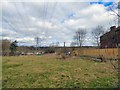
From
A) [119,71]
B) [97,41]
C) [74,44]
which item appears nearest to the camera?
[119,71]

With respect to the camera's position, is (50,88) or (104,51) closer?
(50,88)

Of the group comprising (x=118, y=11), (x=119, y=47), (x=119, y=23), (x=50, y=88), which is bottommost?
(x=50, y=88)

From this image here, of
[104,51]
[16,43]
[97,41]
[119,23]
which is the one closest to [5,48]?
[16,43]

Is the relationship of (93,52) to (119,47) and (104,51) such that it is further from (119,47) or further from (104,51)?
(119,47)

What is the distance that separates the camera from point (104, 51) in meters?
31.7

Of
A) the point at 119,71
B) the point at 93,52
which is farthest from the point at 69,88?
the point at 93,52

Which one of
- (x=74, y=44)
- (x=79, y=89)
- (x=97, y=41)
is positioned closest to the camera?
(x=79, y=89)

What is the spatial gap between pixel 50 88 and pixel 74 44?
6403 centimetres

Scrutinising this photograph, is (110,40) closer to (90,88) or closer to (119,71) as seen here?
(119,71)

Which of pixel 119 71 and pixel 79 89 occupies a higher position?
pixel 119 71

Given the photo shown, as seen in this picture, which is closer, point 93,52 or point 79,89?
point 79,89

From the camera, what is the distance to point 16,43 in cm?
7656

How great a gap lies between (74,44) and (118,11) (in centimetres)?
6714

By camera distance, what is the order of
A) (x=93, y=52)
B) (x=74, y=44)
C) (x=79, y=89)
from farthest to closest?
(x=74, y=44), (x=93, y=52), (x=79, y=89)
